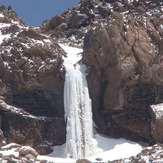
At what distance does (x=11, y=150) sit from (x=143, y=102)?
394 inches

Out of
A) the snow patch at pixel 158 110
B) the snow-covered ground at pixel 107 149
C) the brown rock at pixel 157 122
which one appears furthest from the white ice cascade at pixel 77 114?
the snow patch at pixel 158 110

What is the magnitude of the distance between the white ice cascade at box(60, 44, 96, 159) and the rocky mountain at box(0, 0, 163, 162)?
60cm

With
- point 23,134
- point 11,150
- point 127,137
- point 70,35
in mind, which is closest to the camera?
point 11,150

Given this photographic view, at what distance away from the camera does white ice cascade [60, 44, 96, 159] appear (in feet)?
77.7

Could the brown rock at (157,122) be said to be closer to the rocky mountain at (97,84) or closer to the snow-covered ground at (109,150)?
the rocky mountain at (97,84)

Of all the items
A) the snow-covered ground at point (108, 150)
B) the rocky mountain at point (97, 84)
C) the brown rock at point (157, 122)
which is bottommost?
the snow-covered ground at point (108, 150)

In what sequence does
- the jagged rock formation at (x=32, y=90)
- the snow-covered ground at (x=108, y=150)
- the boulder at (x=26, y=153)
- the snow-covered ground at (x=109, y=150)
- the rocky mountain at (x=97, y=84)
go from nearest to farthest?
the boulder at (x=26, y=153), the snow-covered ground at (x=108, y=150), the snow-covered ground at (x=109, y=150), the jagged rock formation at (x=32, y=90), the rocky mountain at (x=97, y=84)

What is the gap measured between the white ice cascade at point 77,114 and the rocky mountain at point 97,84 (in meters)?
0.60

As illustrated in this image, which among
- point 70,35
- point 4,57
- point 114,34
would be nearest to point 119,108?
point 114,34

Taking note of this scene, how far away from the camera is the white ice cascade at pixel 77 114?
23.7 m

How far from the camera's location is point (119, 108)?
25.1 metres

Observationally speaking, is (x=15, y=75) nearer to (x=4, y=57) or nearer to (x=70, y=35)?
(x=4, y=57)

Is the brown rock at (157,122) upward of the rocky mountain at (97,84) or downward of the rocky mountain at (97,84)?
downward

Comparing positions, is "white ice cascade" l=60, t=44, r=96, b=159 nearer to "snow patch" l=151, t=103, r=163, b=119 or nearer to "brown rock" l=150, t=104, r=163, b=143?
"brown rock" l=150, t=104, r=163, b=143
